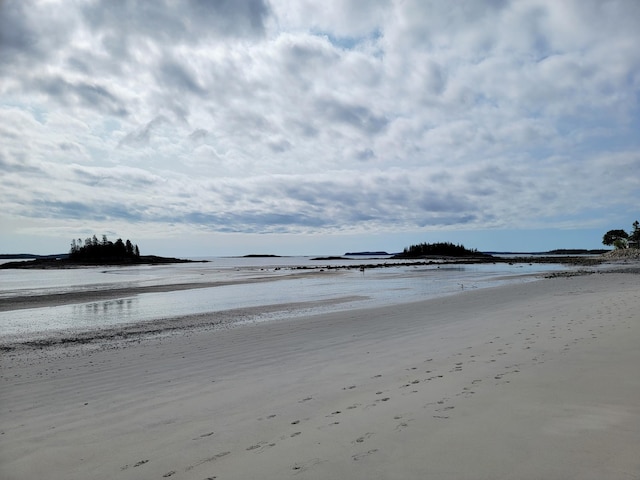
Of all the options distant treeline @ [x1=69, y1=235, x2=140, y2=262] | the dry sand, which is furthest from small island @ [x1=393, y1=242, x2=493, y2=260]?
the dry sand

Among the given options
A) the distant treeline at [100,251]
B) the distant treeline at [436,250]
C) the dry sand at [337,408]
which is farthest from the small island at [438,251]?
the dry sand at [337,408]

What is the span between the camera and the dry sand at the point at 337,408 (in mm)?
3943

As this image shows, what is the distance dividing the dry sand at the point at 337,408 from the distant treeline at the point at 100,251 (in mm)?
138695

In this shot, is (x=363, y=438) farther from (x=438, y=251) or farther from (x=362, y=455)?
(x=438, y=251)

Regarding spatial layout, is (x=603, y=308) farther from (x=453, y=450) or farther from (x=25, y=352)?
(x=25, y=352)

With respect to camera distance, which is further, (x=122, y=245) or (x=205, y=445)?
(x=122, y=245)

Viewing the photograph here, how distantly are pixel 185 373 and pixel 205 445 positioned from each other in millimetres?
3914

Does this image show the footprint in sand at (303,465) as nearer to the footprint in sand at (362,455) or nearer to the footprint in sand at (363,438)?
the footprint in sand at (362,455)

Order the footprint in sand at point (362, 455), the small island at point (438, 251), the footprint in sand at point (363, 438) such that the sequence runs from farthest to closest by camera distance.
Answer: the small island at point (438, 251) < the footprint in sand at point (363, 438) < the footprint in sand at point (362, 455)

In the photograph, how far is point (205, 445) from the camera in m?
4.66

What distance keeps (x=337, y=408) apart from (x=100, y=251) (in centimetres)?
15002

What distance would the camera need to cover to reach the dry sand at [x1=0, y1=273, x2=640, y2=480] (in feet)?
12.9

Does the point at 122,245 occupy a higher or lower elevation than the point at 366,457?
higher

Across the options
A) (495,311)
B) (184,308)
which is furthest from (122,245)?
(495,311)
